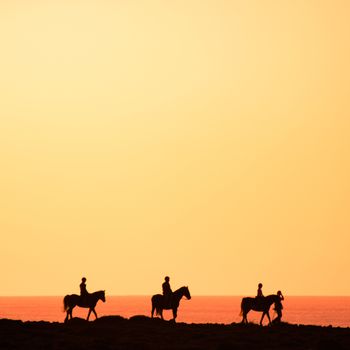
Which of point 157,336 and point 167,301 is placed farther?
point 167,301

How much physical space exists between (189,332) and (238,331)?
296 centimetres

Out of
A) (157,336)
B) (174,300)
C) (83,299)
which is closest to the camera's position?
(157,336)

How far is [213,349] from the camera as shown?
48125mm

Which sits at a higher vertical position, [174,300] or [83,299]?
[83,299]

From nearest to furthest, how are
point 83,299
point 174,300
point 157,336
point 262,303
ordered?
point 157,336 < point 174,300 < point 83,299 < point 262,303

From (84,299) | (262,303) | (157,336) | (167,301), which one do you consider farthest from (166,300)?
(157,336)

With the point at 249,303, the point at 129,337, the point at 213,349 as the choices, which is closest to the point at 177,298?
the point at 249,303

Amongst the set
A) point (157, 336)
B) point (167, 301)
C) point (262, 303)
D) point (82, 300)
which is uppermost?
point (82, 300)

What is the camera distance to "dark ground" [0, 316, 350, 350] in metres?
48.7

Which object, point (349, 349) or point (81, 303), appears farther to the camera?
point (81, 303)

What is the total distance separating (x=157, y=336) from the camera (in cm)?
5300

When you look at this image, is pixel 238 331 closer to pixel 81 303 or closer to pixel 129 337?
pixel 129 337

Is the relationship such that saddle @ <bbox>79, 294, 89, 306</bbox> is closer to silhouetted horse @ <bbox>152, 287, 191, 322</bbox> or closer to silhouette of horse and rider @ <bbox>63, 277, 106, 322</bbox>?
silhouette of horse and rider @ <bbox>63, 277, 106, 322</bbox>

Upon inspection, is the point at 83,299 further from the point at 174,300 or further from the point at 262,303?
the point at 262,303
